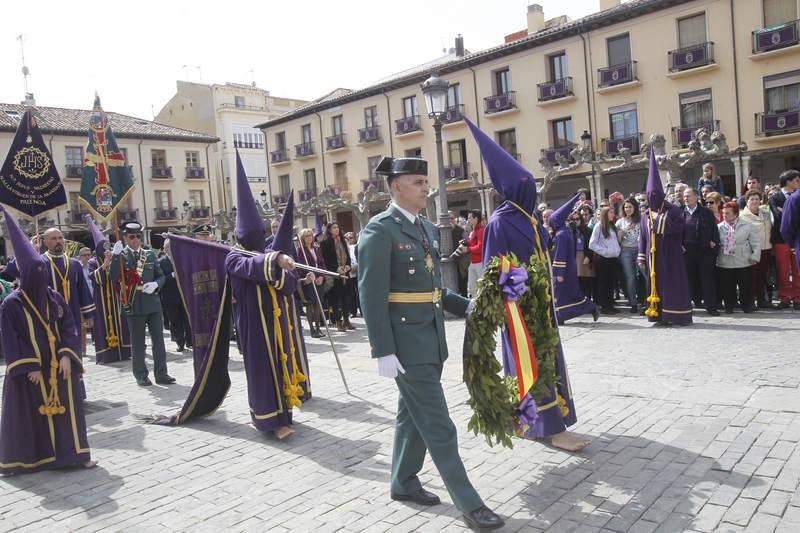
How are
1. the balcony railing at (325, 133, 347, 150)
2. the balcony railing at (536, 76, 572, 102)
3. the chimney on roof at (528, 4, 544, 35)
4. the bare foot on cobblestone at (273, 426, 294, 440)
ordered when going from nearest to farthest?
1. the bare foot on cobblestone at (273, 426, 294, 440)
2. the balcony railing at (536, 76, 572, 102)
3. the chimney on roof at (528, 4, 544, 35)
4. the balcony railing at (325, 133, 347, 150)

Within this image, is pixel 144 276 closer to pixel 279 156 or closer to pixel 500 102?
pixel 500 102

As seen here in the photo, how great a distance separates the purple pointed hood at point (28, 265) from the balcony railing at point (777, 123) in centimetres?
2709

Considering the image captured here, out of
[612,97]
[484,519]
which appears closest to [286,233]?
[484,519]

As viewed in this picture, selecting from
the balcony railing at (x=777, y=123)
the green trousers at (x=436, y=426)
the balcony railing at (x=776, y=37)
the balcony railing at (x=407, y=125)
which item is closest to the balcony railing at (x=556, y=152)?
the balcony railing at (x=777, y=123)

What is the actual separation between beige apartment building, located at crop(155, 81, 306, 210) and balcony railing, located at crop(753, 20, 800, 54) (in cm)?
3620

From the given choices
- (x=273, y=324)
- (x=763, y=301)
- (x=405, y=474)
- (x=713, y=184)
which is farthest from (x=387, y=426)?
(x=713, y=184)

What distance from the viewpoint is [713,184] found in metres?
13.3

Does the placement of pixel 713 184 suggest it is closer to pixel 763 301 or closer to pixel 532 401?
pixel 763 301

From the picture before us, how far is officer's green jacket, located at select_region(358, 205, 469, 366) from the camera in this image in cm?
378

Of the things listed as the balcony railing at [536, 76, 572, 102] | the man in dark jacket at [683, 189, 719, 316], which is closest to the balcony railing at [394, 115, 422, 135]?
the balcony railing at [536, 76, 572, 102]

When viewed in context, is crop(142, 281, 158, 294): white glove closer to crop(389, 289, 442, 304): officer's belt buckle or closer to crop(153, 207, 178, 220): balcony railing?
crop(389, 289, 442, 304): officer's belt buckle

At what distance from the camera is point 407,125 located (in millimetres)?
37094

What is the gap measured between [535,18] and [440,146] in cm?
2638

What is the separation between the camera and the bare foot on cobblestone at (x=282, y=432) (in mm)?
5779
